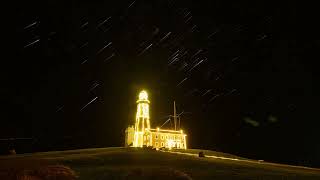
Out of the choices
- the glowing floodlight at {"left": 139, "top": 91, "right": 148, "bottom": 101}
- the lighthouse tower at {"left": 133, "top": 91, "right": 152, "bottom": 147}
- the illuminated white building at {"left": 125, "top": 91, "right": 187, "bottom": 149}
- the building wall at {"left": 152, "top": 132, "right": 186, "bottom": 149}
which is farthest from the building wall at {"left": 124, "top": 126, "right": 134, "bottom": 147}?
the glowing floodlight at {"left": 139, "top": 91, "right": 148, "bottom": 101}

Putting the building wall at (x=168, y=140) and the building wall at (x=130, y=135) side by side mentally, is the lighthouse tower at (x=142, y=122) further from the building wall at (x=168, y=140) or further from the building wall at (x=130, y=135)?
the building wall at (x=168, y=140)

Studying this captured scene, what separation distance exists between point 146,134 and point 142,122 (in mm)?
3465

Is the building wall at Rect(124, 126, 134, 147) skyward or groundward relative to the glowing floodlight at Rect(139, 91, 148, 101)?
groundward

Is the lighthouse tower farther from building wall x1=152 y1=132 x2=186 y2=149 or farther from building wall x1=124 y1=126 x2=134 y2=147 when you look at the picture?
building wall x1=152 y1=132 x2=186 y2=149

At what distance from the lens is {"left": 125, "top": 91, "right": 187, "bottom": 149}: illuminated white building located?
7344cm

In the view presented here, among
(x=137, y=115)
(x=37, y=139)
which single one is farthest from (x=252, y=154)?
(x=37, y=139)

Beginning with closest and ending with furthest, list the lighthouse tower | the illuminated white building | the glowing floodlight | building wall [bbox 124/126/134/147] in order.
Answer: the illuminated white building → the lighthouse tower → the glowing floodlight → building wall [bbox 124/126/134/147]

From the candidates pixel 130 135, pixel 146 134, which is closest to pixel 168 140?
pixel 146 134

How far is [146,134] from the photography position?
73.2 m

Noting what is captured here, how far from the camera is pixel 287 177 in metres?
31.9

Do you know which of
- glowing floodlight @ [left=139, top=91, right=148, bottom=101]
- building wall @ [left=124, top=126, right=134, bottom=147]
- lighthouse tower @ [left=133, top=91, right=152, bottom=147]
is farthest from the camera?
building wall @ [left=124, top=126, right=134, bottom=147]

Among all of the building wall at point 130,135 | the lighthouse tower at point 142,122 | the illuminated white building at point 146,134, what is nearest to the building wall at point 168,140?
the illuminated white building at point 146,134

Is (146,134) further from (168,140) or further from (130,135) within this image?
(168,140)

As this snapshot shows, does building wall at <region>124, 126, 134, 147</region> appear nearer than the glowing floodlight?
No
